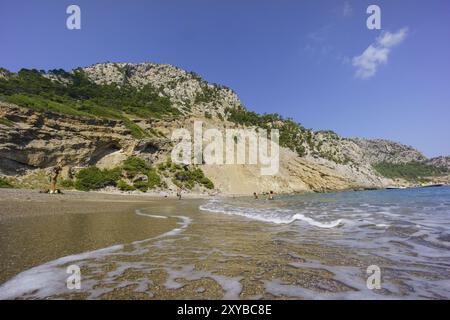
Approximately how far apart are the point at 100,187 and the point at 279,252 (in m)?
39.6

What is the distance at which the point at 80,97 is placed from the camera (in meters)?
74.1

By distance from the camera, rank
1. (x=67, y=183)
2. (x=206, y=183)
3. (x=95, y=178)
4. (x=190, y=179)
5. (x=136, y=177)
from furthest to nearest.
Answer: (x=206, y=183)
(x=190, y=179)
(x=136, y=177)
(x=95, y=178)
(x=67, y=183)

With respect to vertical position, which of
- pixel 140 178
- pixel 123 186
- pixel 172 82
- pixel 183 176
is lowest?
pixel 123 186

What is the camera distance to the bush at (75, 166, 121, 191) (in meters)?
38.8

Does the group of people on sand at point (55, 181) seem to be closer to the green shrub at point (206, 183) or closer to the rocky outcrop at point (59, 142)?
the rocky outcrop at point (59, 142)

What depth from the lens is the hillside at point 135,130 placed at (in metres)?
38.3

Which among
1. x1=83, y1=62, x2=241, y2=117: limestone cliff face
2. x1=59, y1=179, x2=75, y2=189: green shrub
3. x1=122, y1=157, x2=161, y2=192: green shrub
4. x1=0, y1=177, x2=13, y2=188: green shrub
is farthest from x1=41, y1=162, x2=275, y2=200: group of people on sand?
x1=83, y1=62, x2=241, y2=117: limestone cliff face

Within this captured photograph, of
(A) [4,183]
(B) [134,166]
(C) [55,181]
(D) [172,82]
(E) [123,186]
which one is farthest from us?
(D) [172,82]

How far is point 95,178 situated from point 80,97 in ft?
143

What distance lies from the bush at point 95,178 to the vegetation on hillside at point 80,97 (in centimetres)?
1158

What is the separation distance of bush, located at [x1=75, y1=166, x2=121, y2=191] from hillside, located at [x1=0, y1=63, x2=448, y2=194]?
78 cm

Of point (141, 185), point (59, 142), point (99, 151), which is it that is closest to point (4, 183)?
point (59, 142)

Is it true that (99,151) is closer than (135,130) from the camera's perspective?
Yes

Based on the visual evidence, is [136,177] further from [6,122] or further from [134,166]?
[6,122]
